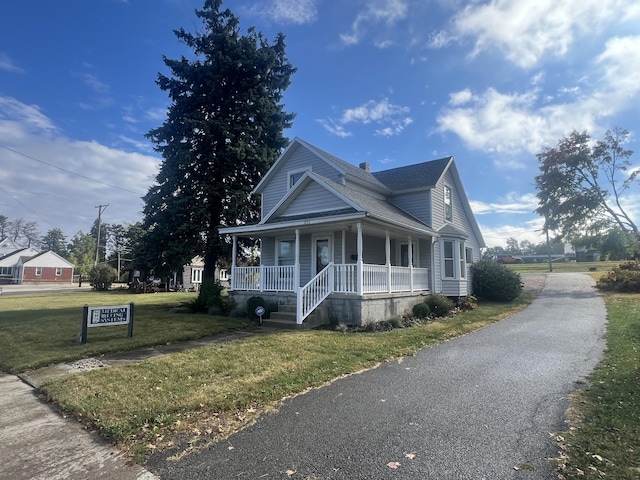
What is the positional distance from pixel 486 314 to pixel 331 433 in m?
12.3

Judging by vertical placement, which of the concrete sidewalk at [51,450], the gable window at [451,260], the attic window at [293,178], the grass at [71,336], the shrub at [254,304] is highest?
the attic window at [293,178]

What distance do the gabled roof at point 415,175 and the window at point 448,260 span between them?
3.08 metres

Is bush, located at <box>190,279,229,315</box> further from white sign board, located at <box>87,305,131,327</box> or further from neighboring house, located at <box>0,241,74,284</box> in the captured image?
neighboring house, located at <box>0,241,74,284</box>

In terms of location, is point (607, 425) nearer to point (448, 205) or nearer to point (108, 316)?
point (108, 316)

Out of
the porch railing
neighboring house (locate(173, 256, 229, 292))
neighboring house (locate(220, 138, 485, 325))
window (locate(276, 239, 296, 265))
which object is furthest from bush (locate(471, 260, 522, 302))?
neighboring house (locate(173, 256, 229, 292))

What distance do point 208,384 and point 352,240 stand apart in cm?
1042

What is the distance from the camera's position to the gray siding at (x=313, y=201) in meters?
14.0

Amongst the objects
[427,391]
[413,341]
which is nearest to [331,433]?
[427,391]

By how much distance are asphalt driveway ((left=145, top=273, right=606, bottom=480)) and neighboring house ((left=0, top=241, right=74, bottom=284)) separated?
68095 mm

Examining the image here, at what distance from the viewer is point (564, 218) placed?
28.6 metres

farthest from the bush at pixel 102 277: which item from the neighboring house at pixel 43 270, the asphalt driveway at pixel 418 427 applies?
the asphalt driveway at pixel 418 427

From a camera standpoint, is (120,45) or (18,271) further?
(18,271)

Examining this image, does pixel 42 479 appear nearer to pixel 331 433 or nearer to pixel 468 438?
pixel 331 433

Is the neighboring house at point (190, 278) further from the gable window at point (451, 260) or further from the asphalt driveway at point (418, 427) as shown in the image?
the asphalt driveway at point (418, 427)
